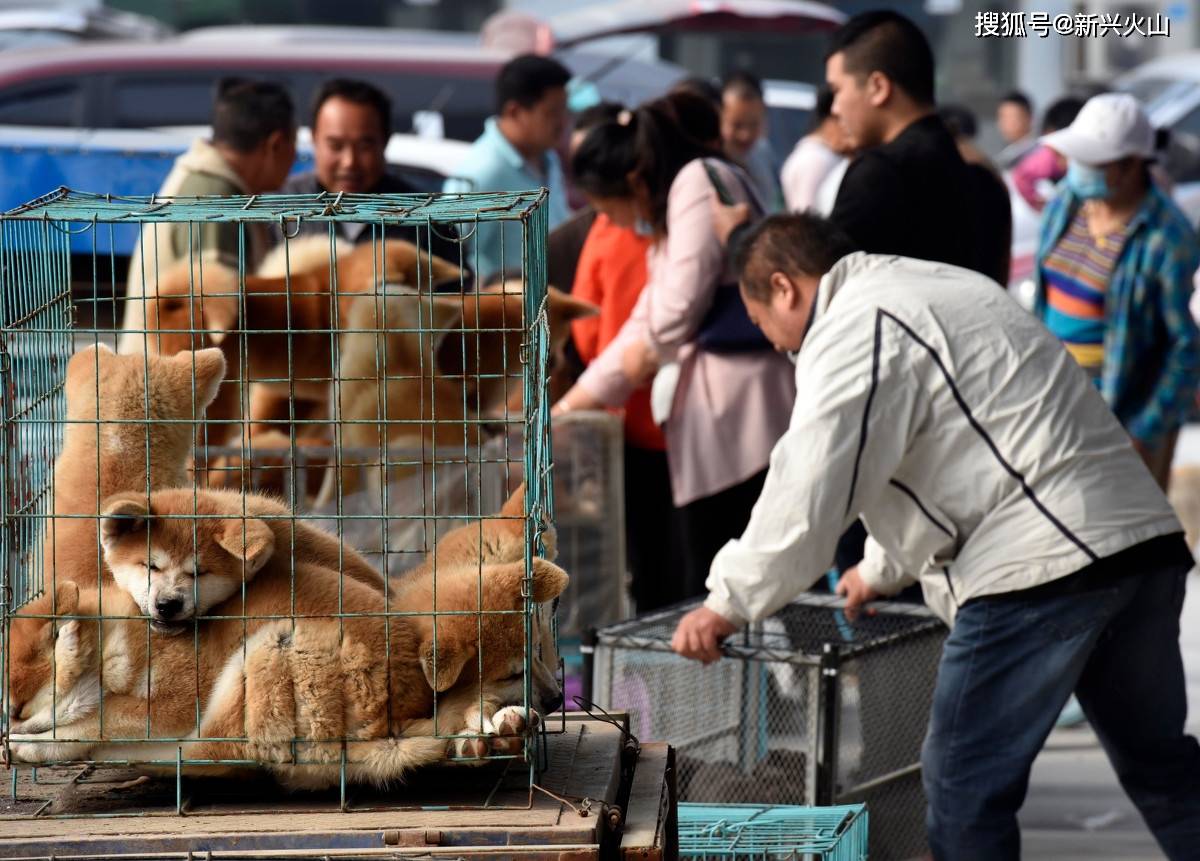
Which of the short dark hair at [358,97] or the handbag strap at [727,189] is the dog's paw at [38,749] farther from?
the short dark hair at [358,97]

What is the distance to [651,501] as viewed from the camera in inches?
197

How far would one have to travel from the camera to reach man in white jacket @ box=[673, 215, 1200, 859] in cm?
289

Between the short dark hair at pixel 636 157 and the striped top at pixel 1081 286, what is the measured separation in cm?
129

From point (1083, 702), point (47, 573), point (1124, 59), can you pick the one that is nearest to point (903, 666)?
point (1083, 702)

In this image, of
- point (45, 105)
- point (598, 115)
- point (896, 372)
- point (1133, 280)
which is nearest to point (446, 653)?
point (896, 372)

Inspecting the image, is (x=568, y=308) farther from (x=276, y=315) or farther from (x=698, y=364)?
(x=276, y=315)

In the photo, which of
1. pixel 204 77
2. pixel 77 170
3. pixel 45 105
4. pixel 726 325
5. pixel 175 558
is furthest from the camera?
pixel 204 77

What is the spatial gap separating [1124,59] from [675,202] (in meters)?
18.4

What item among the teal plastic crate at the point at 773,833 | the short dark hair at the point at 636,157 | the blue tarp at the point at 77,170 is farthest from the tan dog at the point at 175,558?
the blue tarp at the point at 77,170

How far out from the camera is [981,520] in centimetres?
296

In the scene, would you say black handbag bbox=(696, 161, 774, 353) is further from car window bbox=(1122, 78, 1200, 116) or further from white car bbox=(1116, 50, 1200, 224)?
car window bbox=(1122, 78, 1200, 116)

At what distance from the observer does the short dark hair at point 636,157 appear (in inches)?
187

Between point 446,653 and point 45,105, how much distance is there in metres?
7.67

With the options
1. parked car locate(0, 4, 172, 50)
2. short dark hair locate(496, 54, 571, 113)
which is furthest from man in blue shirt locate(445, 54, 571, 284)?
parked car locate(0, 4, 172, 50)
